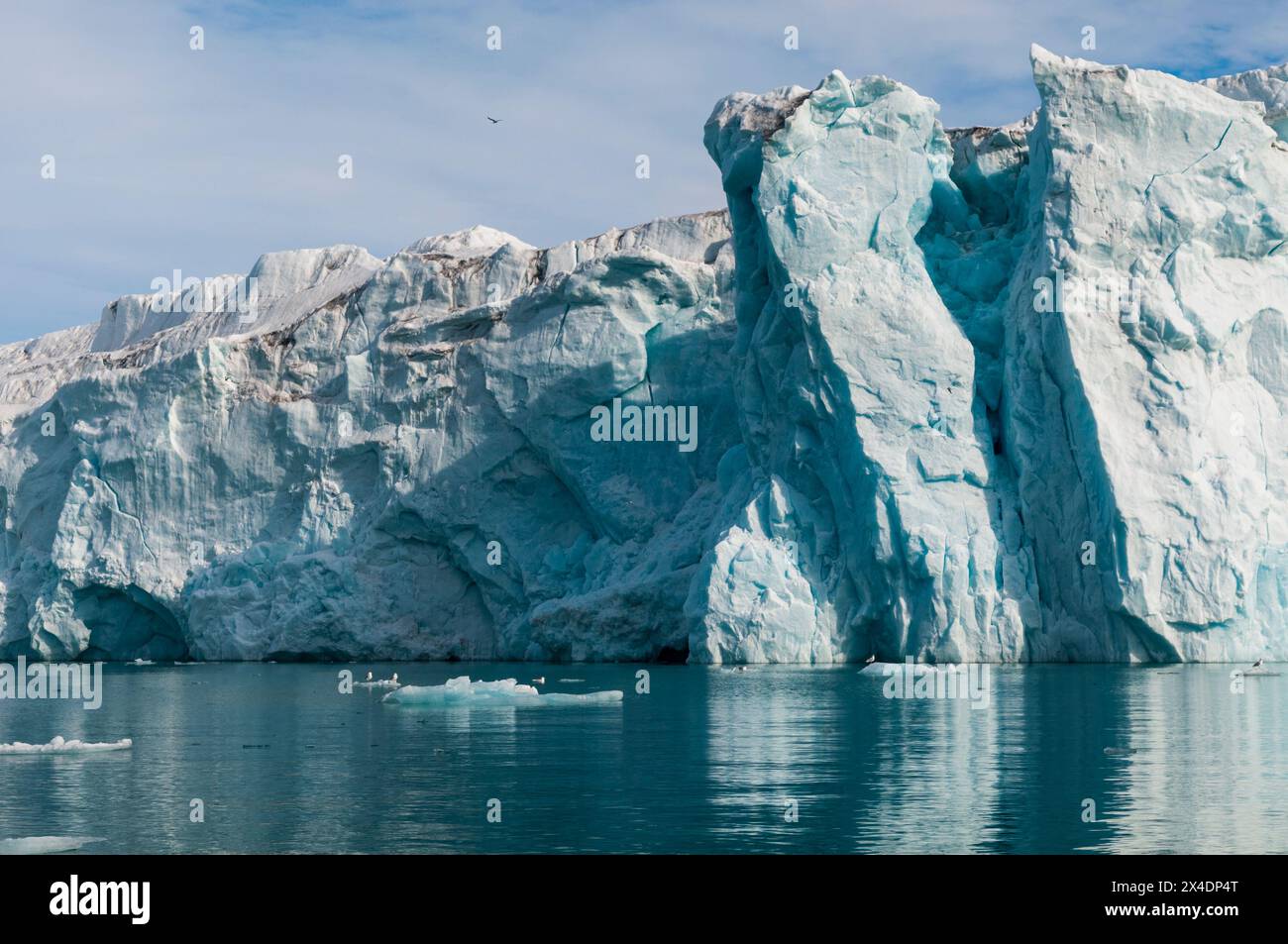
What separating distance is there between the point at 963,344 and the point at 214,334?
31.8 m

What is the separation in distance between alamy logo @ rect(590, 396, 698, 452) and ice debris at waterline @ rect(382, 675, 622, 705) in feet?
52.3

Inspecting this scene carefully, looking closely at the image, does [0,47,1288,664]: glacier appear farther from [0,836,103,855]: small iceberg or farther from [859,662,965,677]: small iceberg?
[0,836,103,855]: small iceberg

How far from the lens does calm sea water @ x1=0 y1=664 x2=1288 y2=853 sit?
475 inches

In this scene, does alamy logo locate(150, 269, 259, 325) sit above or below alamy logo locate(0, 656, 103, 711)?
above

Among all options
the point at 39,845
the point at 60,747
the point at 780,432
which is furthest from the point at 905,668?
the point at 39,845

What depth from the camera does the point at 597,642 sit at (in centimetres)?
3875

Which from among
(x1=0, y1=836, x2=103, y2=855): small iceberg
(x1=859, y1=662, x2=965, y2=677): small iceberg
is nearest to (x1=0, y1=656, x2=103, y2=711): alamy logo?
(x1=859, y1=662, x2=965, y2=677): small iceberg

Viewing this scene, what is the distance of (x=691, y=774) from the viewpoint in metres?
15.8

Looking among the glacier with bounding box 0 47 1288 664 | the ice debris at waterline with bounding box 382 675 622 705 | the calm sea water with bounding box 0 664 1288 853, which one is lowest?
the calm sea water with bounding box 0 664 1288 853
